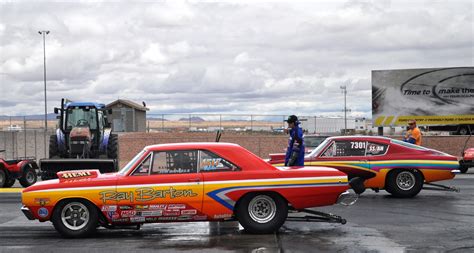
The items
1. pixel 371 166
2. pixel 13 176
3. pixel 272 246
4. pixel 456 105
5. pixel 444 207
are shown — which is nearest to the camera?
pixel 272 246

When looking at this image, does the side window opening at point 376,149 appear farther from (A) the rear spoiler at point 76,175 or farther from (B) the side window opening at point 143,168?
(A) the rear spoiler at point 76,175

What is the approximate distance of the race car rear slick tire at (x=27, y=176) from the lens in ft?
62.1

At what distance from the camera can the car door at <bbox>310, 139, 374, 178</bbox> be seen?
1377 cm

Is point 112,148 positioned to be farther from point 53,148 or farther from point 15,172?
point 15,172

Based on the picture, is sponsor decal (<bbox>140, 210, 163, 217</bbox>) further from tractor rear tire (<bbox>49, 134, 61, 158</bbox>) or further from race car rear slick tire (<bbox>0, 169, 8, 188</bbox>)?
tractor rear tire (<bbox>49, 134, 61, 158</bbox>)

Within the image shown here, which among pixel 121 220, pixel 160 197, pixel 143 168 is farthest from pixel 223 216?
pixel 121 220

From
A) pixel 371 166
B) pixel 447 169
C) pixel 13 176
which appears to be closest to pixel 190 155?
pixel 371 166

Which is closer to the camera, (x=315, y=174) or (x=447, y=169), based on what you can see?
(x=315, y=174)

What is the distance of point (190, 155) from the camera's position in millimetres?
9500

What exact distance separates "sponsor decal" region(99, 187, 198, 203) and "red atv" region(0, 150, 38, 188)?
34.1 ft

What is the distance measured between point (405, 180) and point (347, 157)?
4.37ft

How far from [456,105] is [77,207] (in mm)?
29657

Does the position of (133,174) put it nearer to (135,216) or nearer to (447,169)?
(135,216)

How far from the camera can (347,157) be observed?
13930 mm
